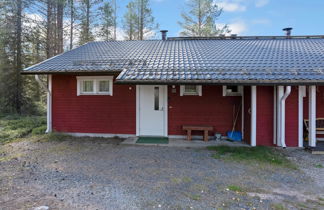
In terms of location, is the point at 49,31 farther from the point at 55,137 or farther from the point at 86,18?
the point at 55,137

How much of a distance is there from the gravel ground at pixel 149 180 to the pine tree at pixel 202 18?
12.4 metres

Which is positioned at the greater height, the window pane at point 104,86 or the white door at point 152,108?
the window pane at point 104,86

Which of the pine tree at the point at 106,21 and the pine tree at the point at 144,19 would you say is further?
the pine tree at the point at 144,19

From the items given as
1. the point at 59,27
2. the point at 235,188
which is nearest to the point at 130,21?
the point at 59,27

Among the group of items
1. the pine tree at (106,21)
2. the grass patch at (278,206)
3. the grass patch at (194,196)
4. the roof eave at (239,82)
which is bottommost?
the grass patch at (278,206)

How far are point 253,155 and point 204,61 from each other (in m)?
3.28

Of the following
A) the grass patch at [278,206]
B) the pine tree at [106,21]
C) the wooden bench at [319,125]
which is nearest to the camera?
the grass patch at [278,206]

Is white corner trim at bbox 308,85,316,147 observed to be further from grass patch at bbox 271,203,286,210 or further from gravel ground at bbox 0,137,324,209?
grass patch at bbox 271,203,286,210

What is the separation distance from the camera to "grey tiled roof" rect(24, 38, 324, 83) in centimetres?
537

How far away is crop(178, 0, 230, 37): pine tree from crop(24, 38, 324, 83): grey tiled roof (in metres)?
7.04

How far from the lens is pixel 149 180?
3.51 meters

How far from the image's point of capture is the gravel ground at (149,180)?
275cm

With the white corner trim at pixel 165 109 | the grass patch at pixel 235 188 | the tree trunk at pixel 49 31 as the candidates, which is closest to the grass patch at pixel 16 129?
the white corner trim at pixel 165 109

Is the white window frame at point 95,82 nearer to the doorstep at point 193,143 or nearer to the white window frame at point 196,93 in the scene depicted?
the doorstep at point 193,143
